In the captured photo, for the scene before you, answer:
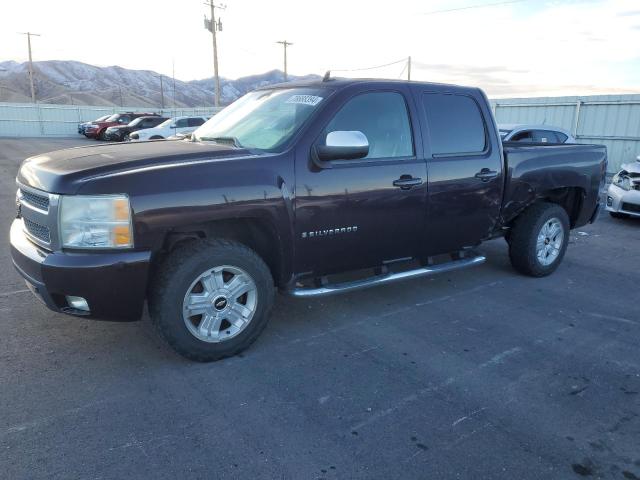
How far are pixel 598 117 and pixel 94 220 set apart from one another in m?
16.8

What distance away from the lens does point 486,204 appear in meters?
5.06

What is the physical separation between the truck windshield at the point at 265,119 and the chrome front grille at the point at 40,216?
1453 mm

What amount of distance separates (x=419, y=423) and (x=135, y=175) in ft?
7.51

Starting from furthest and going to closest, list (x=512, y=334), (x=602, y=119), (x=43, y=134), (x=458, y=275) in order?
(x=43, y=134), (x=602, y=119), (x=458, y=275), (x=512, y=334)

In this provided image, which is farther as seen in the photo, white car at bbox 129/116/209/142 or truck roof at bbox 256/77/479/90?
white car at bbox 129/116/209/142

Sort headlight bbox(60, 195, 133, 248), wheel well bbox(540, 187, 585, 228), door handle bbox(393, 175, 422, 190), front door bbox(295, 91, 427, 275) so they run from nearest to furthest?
headlight bbox(60, 195, 133, 248), front door bbox(295, 91, 427, 275), door handle bbox(393, 175, 422, 190), wheel well bbox(540, 187, 585, 228)

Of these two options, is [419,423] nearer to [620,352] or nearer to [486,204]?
[620,352]

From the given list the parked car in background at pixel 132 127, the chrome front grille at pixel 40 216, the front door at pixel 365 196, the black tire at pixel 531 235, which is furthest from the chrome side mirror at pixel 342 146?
the parked car in background at pixel 132 127

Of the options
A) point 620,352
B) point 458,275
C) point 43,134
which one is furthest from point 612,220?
point 43,134

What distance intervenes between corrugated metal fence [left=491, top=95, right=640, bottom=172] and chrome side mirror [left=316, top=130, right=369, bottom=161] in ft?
47.4

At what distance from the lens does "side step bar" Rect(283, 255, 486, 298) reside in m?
4.00

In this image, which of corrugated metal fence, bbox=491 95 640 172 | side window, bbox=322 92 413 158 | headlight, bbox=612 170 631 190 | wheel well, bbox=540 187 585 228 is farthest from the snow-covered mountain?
side window, bbox=322 92 413 158

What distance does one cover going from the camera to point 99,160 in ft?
11.7

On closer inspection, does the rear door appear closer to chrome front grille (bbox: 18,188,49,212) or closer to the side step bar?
the side step bar
